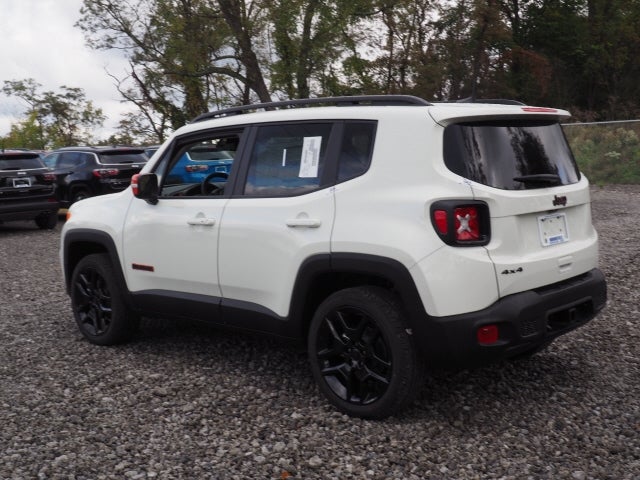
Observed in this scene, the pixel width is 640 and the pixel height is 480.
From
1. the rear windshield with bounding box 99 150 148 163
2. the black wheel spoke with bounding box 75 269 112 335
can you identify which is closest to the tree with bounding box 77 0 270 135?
the rear windshield with bounding box 99 150 148 163

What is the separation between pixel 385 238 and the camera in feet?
12.4

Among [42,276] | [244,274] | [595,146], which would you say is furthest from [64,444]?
[595,146]

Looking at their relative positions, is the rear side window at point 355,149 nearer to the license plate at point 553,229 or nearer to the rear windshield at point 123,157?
the license plate at point 553,229

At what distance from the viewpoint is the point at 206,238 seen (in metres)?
4.73

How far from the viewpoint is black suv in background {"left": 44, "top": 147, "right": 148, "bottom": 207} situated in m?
15.7

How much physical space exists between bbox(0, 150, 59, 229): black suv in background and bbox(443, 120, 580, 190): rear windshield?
1180 cm

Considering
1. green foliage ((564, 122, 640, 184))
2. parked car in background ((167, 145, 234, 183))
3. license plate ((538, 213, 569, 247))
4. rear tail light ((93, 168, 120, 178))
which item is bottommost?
green foliage ((564, 122, 640, 184))

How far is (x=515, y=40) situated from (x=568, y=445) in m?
44.1

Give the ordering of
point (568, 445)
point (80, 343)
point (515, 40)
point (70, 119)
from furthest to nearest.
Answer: point (70, 119) < point (515, 40) < point (80, 343) < point (568, 445)

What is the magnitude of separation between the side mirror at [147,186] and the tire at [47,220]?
1053 cm

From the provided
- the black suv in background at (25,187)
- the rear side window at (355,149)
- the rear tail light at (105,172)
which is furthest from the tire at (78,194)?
the rear side window at (355,149)

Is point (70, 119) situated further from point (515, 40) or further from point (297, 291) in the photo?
point (297, 291)

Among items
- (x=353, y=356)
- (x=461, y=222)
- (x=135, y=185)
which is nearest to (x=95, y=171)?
(x=135, y=185)

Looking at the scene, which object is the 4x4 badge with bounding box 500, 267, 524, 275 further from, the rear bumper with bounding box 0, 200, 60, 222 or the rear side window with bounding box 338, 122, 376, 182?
the rear bumper with bounding box 0, 200, 60, 222
